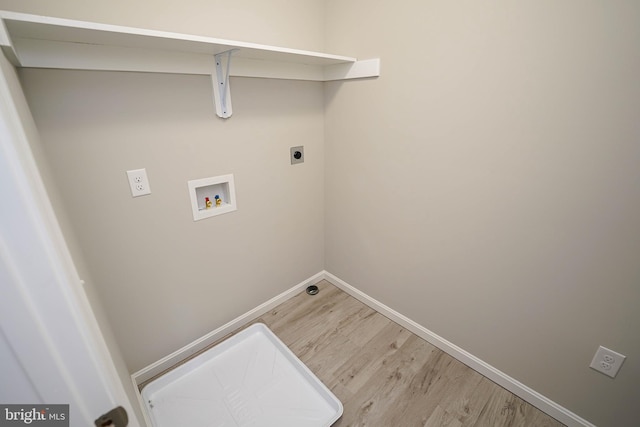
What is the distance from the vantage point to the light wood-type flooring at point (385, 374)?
141 cm

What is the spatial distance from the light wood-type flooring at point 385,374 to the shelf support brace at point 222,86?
4.65 feet

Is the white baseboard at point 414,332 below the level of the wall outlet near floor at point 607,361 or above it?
below

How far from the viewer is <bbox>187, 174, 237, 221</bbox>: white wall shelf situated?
58.9 inches

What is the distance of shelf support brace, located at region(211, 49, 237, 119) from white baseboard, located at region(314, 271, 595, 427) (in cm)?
157

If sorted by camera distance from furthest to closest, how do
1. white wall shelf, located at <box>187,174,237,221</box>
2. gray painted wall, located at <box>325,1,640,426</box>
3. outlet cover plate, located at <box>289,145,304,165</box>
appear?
outlet cover plate, located at <box>289,145,304,165</box> < white wall shelf, located at <box>187,174,237,221</box> < gray painted wall, located at <box>325,1,640,426</box>

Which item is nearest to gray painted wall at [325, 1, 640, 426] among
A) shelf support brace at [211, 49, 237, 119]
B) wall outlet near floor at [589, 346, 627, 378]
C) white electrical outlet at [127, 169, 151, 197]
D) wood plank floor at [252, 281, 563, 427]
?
wall outlet near floor at [589, 346, 627, 378]

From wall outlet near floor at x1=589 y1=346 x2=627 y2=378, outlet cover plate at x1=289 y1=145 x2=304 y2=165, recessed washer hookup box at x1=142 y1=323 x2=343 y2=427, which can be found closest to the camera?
wall outlet near floor at x1=589 y1=346 x2=627 y2=378

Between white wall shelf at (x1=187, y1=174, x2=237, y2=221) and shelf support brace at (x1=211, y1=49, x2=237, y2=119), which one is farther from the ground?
shelf support brace at (x1=211, y1=49, x2=237, y2=119)

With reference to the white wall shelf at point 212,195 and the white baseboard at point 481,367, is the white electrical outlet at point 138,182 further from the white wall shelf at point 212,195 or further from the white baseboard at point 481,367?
the white baseboard at point 481,367

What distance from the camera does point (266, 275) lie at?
2.01 m

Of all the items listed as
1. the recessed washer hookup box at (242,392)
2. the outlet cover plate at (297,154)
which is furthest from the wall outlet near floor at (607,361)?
the outlet cover plate at (297,154)

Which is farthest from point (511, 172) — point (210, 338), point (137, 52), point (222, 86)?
point (210, 338)

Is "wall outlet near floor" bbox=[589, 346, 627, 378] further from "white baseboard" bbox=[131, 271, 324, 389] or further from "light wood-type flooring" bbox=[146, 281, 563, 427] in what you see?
"white baseboard" bbox=[131, 271, 324, 389]

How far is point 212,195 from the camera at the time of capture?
5.29ft
